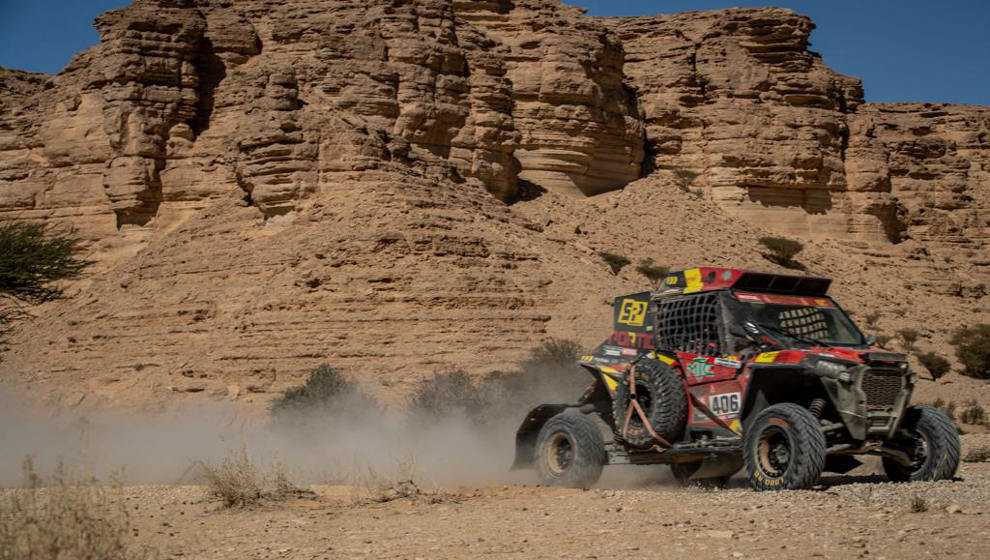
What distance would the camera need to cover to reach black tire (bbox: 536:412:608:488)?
10977mm

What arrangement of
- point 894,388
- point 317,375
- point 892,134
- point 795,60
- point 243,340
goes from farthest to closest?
point 892,134, point 795,60, point 243,340, point 317,375, point 894,388

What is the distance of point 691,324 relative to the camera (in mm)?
10883

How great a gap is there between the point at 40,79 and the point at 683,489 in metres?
48.6

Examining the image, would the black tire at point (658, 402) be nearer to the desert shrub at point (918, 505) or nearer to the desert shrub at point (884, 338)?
the desert shrub at point (918, 505)

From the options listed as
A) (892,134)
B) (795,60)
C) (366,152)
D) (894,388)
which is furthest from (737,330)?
(892,134)

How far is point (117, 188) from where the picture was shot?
41625 mm

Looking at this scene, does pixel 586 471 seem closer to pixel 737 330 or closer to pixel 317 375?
pixel 737 330

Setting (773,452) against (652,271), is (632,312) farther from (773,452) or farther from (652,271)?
(652,271)

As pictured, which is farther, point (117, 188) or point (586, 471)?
point (117, 188)

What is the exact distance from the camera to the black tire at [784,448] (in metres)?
9.01

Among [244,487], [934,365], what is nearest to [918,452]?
[244,487]

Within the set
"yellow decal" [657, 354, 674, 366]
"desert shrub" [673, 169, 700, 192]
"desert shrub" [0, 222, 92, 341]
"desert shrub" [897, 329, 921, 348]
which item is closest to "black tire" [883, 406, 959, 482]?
"yellow decal" [657, 354, 674, 366]

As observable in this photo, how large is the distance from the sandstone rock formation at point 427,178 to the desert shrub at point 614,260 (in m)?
0.85

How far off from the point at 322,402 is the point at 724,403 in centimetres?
1209
